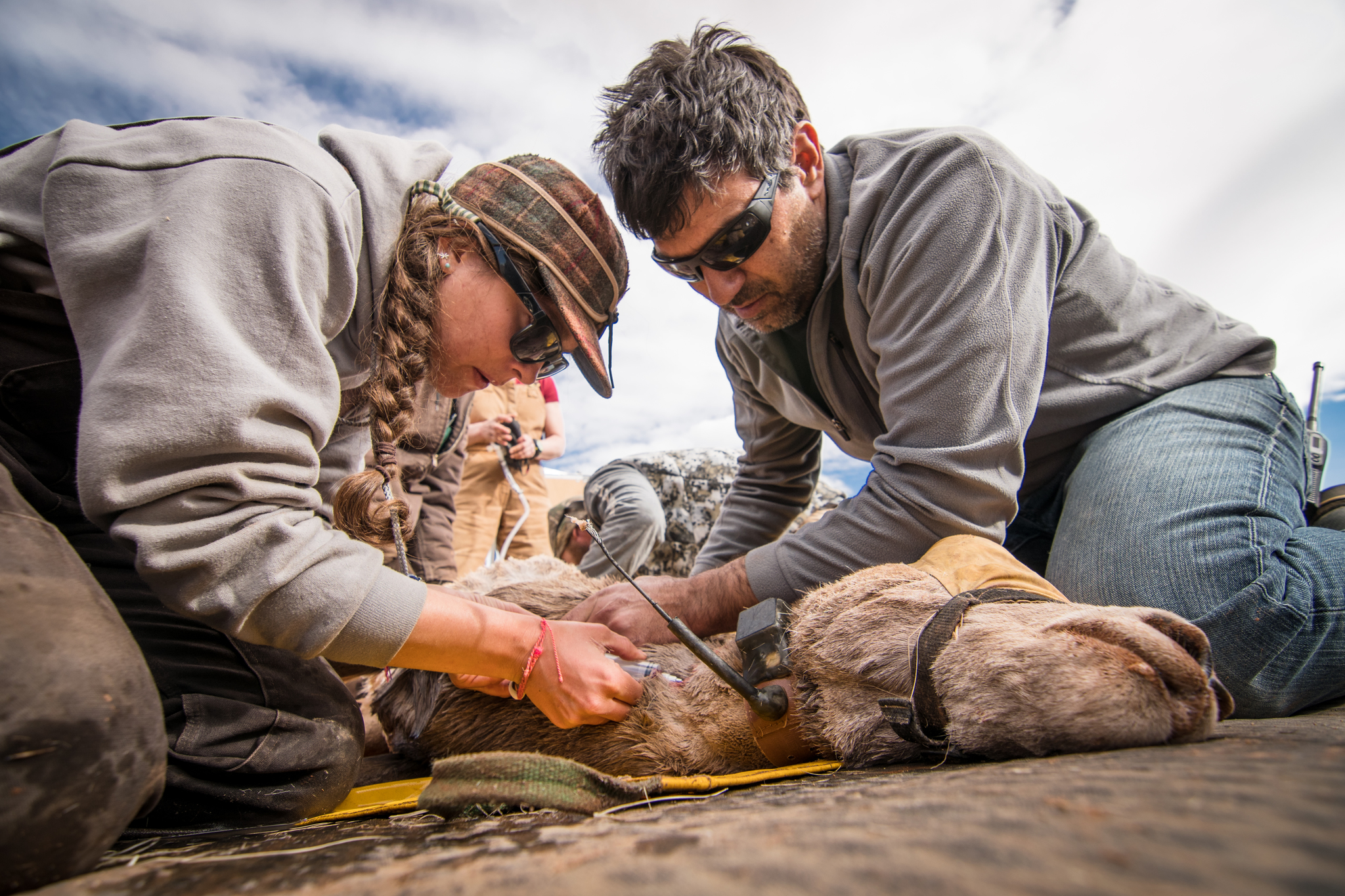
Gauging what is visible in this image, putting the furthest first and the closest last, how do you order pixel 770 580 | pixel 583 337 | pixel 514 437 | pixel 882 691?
pixel 514 437
pixel 583 337
pixel 770 580
pixel 882 691

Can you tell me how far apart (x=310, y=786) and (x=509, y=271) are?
1.46 metres

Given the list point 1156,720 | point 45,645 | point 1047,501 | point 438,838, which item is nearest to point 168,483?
point 45,645

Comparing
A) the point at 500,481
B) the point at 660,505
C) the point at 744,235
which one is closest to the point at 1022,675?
the point at 744,235

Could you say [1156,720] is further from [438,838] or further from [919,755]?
[438,838]

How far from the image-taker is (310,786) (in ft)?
4.89

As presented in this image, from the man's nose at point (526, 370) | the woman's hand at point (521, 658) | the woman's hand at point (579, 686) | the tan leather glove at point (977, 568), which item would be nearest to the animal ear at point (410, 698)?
the woman's hand at point (521, 658)

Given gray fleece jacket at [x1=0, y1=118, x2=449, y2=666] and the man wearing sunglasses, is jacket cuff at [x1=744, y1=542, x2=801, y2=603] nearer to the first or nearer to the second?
the man wearing sunglasses

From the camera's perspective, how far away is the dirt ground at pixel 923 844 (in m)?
0.42

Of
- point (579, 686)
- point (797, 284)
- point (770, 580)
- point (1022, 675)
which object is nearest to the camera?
point (1022, 675)

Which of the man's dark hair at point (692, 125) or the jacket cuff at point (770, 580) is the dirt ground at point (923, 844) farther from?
the man's dark hair at point (692, 125)

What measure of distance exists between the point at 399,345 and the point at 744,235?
1.34m

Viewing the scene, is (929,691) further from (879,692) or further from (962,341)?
(962,341)

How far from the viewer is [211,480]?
1186mm

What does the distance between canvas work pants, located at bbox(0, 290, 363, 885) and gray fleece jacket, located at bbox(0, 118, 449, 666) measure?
16 cm
